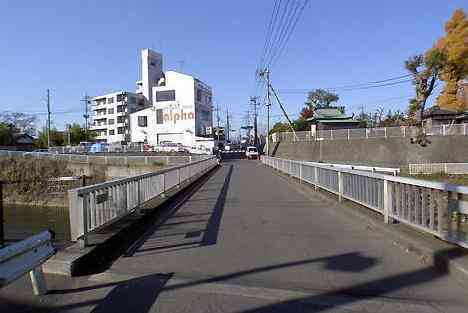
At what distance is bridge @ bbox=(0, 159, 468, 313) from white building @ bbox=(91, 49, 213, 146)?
259ft

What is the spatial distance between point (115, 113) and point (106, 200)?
113 meters

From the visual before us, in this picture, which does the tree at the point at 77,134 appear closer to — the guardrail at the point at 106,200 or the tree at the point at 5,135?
the tree at the point at 5,135

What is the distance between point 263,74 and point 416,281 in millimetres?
52135

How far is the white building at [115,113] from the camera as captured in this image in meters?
113

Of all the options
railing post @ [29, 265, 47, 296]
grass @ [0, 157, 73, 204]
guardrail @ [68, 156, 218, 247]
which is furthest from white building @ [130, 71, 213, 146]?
railing post @ [29, 265, 47, 296]

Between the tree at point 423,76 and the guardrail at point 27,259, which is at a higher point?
the tree at point 423,76

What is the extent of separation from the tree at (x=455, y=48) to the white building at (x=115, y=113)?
8830 centimetres

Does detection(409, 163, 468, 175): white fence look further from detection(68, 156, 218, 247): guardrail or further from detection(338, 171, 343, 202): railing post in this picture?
detection(68, 156, 218, 247): guardrail

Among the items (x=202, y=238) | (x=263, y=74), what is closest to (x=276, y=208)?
(x=202, y=238)

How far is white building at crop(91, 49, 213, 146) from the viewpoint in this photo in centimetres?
9438

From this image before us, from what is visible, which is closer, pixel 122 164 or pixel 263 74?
pixel 122 164

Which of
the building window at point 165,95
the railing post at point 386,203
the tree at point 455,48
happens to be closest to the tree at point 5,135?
the building window at point 165,95

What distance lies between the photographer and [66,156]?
49.2 metres

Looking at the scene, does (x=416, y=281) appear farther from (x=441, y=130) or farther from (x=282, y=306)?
(x=441, y=130)
